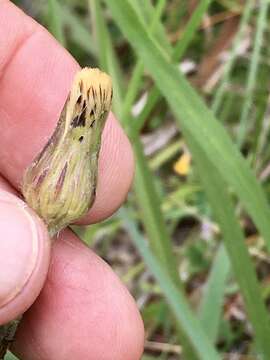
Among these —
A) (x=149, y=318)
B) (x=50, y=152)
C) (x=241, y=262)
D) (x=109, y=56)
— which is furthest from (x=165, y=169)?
(x=50, y=152)

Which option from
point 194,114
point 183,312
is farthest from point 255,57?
point 183,312

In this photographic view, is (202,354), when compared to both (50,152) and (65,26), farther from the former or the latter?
(65,26)

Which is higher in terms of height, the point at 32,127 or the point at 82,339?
the point at 32,127

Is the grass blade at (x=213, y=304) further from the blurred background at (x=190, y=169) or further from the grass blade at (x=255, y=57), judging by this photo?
the grass blade at (x=255, y=57)

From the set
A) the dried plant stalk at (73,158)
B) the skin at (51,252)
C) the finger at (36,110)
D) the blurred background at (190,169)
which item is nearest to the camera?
the dried plant stalk at (73,158)

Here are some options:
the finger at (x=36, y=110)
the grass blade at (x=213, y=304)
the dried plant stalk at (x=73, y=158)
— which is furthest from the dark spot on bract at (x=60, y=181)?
the grass blade at (x=213, y=304)

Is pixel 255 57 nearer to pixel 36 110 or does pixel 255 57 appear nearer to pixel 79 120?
pixel 36 110

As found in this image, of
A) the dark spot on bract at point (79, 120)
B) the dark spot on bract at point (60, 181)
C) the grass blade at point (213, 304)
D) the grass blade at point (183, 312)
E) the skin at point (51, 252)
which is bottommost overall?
the grass blade at point (213, 304)
